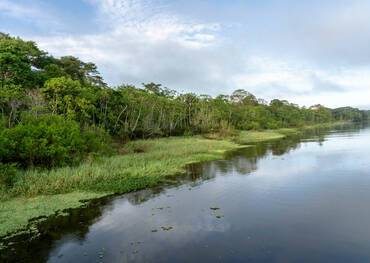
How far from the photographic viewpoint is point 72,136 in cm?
2264

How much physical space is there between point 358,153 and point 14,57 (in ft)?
112

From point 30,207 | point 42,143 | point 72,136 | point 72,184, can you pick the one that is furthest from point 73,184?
point 72,136

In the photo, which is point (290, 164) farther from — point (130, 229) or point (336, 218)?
point (130, 229)

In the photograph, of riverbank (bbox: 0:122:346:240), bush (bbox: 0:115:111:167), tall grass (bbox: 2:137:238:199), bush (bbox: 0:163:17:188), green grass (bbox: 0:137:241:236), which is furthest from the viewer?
bush (bbox: 0:115:111:167)

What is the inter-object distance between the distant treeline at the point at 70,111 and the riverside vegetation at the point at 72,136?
0.07 meters

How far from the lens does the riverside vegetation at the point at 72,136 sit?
55.3 ft

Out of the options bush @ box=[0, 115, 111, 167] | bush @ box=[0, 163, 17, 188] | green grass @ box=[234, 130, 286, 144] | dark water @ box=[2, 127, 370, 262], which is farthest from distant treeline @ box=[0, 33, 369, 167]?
dark water @ box=[2, 127, 370, 262]

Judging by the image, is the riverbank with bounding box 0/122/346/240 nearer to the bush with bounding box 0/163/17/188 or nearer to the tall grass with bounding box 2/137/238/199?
the tall grass with bounding box 2/137/238/199

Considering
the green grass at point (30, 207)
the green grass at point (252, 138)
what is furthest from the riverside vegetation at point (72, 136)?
the green grass at point (252, 138)

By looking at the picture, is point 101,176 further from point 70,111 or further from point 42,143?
point 70,111

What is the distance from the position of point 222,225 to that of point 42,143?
1226cm

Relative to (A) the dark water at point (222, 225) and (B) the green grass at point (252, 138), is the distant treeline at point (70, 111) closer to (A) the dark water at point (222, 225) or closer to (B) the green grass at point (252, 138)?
(B) the green grass at point (252, 138)

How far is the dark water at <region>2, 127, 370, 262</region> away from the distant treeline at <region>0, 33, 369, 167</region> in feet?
22.5

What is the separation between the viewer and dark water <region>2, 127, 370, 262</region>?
33.6ft
